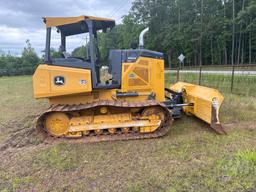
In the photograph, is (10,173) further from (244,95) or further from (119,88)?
(244,95)

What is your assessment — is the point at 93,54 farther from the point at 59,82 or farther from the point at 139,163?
the point at 139,163

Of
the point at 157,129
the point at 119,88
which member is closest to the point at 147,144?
the point at 157,129

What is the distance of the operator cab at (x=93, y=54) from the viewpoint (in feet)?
17.4

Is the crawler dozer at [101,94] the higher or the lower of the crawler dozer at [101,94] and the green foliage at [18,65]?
the lower

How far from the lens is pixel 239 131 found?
223 inches

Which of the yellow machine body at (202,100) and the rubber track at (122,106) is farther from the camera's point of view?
the yellow machine body at (202,100)

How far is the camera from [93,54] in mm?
5363

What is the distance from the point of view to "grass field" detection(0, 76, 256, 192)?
11.5ft

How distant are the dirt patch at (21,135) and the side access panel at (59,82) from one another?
3.06ft

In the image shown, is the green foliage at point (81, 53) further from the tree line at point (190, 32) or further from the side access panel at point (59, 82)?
the tree line at point (190, 32)

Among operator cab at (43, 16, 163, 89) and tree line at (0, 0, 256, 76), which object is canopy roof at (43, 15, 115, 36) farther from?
tree line at (0, 0, 256, 76)

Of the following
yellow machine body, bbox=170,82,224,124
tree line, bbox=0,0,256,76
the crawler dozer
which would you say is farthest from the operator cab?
tree line, bbox=0,0,256,76

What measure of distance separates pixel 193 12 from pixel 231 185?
2101 inches

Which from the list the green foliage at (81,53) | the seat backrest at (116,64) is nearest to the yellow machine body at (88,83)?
the seat backrest at (116,64)
